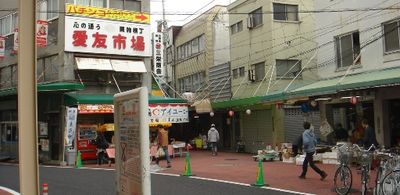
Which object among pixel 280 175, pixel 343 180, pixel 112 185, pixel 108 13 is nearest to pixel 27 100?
pixel 343 180

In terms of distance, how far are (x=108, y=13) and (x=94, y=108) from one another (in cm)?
576

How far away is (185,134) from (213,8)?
422 inches

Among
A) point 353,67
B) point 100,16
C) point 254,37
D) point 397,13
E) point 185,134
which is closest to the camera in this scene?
point 397,13

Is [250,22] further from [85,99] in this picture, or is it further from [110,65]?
[85,99]

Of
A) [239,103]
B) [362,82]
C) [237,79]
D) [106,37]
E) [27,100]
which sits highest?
[106,37]

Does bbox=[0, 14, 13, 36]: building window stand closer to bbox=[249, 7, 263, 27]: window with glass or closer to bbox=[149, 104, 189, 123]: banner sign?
bbox=[149, 104, 189, 123]: banner sign

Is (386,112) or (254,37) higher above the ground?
(254,37)

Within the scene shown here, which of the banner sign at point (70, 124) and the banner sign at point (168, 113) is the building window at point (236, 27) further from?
the banner sign at point (70, 124)

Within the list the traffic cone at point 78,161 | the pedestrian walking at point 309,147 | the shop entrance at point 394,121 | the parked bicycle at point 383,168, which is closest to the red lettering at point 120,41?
the traffic cone at point 78,161

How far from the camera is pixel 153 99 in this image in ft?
87.5

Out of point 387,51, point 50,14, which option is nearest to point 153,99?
point 50,14

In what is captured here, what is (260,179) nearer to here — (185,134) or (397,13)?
(397,13)

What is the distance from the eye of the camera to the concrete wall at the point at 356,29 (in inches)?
747

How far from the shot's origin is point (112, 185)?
14.8 meters
